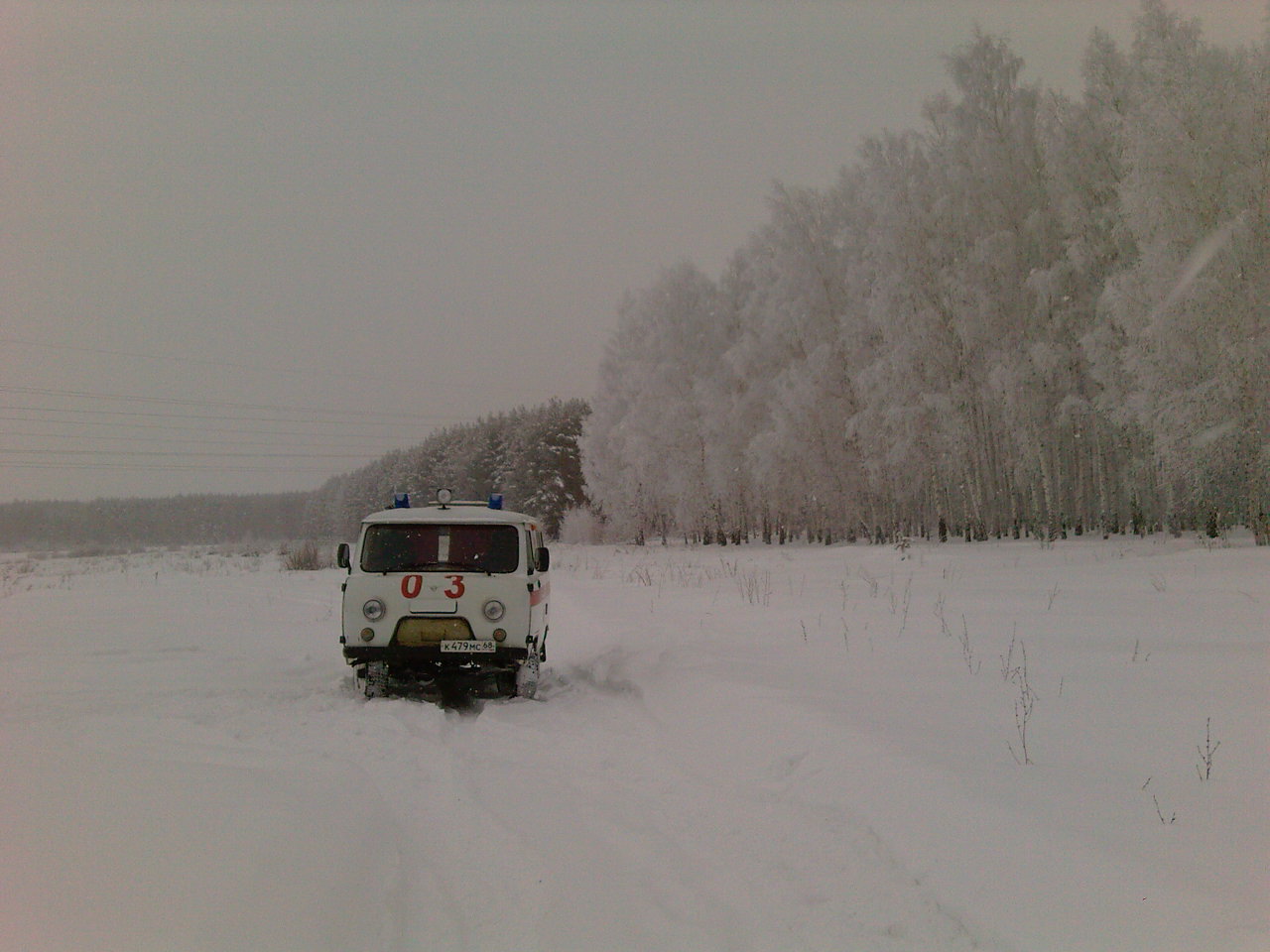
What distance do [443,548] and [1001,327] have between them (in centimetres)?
2020

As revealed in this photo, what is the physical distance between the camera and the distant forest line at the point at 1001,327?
17.2 m

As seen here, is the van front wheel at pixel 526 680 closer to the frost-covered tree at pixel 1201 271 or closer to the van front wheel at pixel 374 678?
the van front wheel at pixel 374 678

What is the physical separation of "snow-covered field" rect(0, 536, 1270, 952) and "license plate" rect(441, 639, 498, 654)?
2.08ft

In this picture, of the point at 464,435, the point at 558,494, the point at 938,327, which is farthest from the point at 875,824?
the point at 464,435

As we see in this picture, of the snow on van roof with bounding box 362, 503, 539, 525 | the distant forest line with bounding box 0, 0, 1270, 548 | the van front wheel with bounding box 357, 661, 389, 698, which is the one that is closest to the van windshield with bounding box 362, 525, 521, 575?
the snow on van roof with bounding box 362, 503, 539, 525

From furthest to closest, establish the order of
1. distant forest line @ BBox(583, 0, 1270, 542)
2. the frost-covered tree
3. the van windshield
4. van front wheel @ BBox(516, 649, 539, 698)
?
distant forest line @ BBox(583, 0, 1270, 542)
the frost-covered tree
the van windshield
van front wheel @ BBox(516, 649, 539, 698)

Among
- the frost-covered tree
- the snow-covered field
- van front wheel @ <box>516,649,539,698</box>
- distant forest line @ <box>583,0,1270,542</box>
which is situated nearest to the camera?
the snow-covered field

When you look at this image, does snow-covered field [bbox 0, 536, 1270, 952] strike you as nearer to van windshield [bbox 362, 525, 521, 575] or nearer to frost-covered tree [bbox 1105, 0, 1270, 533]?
van windshield [bbox 362, 525, 521, 575]

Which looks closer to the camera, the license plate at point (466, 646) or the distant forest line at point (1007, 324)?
the license plate at point (466, 646)

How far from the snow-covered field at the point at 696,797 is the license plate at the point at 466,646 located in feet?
2.08

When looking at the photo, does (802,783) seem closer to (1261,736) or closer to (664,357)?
(1261,736)

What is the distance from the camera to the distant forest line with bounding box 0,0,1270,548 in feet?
56.4

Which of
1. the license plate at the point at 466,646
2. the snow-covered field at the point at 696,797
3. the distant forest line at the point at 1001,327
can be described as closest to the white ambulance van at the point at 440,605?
the license plate at the point at 466,646

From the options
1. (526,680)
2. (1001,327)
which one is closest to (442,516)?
(526,680)
